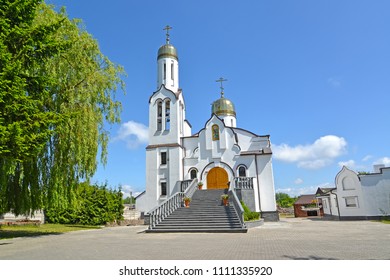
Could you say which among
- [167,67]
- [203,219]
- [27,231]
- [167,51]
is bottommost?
[27,231]

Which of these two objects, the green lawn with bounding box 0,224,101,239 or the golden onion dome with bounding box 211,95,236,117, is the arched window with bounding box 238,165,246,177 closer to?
the golden onion dome with bounding box 211,95,236,117

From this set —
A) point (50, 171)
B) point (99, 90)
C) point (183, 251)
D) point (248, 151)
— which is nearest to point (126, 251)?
point (183, 251)

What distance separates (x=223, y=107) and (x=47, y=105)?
23101 millimetres

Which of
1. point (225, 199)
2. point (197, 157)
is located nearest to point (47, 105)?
point (225, 199)

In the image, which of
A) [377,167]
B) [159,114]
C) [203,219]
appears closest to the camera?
[203,219]

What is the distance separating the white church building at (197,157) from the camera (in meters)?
25.2

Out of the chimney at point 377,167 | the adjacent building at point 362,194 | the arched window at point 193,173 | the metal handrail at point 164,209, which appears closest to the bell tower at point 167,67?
the arched window at point 193,173

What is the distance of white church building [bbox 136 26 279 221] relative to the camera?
25203 millimetres

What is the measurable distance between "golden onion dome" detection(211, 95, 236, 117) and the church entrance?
10.1 m

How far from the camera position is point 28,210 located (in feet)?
45.5

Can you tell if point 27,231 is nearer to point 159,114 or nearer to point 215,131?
point 159,114

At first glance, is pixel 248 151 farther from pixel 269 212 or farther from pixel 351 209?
pixel 351 209

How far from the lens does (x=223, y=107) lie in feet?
113

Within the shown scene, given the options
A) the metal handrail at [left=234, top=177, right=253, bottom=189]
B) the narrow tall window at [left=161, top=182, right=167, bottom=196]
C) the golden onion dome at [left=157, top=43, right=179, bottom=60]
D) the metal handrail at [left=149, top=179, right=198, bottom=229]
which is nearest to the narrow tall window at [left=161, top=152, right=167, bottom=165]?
the narrow tall window at [left=161, top=182, right=167, bottom=196]
